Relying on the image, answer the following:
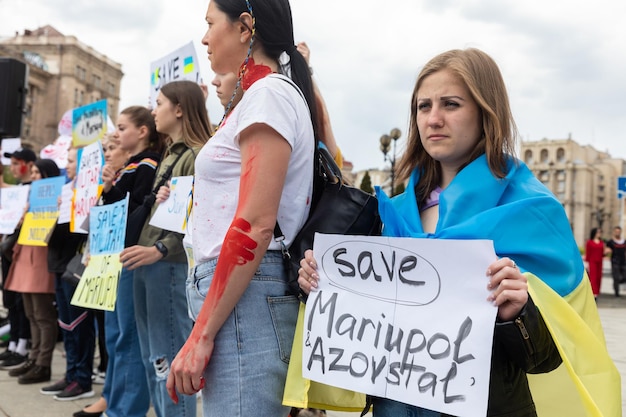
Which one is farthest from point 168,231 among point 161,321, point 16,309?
point 16,309

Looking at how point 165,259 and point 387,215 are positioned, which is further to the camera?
point 165,259

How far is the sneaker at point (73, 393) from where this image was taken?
14.2ft

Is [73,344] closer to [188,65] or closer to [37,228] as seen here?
[37,228]

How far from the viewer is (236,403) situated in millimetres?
1542

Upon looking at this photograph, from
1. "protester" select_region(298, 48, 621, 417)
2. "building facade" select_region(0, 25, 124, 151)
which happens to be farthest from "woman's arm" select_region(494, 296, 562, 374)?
"building facade" select_region(0, 25, 124, 151)

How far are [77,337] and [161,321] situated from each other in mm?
1668

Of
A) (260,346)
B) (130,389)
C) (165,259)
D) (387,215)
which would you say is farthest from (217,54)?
(130,389)

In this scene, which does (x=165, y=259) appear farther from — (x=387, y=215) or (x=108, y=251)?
(x=387, y=215)

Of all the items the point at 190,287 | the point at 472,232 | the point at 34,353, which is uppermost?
the point at 472,232

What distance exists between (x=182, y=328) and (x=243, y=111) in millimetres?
1761

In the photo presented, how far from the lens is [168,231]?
10.4ft

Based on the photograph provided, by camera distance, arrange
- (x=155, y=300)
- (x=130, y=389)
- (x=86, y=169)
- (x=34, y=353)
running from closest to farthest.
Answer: (x=155, y=300) < (x=130, y=389) < (x=86, y=169) < (x=34, y=353)

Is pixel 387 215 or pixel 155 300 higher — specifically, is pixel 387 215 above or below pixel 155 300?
above

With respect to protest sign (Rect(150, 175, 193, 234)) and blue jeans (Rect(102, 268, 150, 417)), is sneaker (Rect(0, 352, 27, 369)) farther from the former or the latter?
protest sign (Rect(150, 175, 193, 234))
